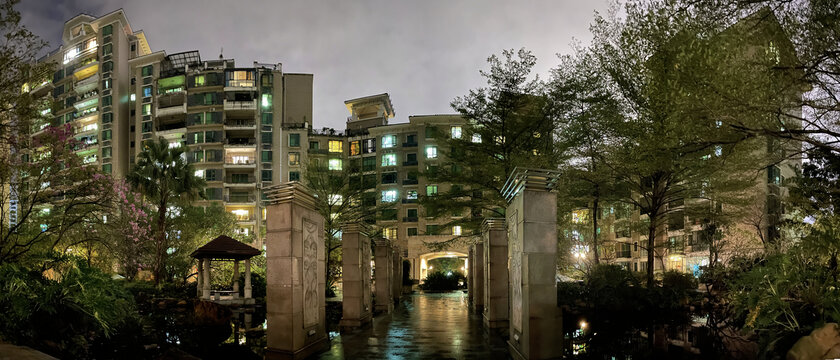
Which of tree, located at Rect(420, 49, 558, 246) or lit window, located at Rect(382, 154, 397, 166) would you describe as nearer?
tree, located at Rect(420, 49, 558, 246)

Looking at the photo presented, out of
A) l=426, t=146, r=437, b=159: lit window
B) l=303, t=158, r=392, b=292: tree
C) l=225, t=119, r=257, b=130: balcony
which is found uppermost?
l=225, t=119, r=257, b=130: balcony

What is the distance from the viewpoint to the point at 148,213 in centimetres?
3962

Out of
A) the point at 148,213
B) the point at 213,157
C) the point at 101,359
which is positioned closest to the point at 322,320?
the point at 101,359

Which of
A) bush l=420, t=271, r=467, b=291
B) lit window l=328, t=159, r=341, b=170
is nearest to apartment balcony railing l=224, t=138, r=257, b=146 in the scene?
lit window l=328, t=159, r=341, b=170

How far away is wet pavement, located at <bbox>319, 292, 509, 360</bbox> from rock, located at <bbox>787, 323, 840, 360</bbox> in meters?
4.94

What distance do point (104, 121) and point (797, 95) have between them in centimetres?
8287

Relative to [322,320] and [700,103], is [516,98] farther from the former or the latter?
[322,320]

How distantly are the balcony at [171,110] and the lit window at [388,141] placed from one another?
85.9 feet

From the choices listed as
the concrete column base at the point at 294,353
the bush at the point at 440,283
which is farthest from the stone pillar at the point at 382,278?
the bush at the point at 440,283

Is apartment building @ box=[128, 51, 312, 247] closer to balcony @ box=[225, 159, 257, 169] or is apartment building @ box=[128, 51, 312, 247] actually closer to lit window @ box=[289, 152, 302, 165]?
balcony @ box=[225, 159, 257, 169]

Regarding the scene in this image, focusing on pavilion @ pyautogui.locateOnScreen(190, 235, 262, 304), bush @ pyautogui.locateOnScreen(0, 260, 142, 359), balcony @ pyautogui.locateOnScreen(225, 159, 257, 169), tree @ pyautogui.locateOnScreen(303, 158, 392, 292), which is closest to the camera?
bush @ pyautogui.locateOnScreen(0, 260, 142, 359)

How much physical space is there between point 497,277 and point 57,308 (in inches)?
420

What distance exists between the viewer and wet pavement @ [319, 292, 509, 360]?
1134 cm

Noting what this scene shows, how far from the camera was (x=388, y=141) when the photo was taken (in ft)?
235
